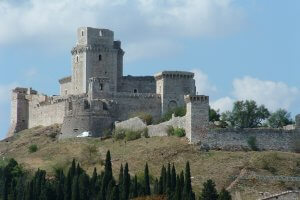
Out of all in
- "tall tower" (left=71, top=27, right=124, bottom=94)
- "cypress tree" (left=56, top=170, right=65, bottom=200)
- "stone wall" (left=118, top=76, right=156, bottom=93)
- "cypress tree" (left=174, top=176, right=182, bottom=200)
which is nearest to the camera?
"cypress tree" (left=174, top=176, right=182, bottom=200)

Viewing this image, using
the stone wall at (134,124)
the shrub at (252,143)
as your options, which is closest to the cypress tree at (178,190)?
the shrub at (252,143)

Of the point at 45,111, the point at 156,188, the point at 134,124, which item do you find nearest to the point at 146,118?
the point at 134,124

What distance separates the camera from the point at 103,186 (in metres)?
88.3

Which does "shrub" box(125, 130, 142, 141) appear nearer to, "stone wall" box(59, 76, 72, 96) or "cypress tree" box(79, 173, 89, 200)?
"stone wall" box(59, 76, 72, 96)

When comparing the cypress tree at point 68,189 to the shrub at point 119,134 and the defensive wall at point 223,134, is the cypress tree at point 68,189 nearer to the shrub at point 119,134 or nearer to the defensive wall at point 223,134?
the defensive wall at point 223,134

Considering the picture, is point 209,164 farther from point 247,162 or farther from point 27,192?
point 27,192

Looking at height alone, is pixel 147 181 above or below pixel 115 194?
above

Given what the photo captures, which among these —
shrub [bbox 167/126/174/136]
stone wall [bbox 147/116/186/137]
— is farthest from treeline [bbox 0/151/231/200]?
shrub [bbox 167/126/174/136]

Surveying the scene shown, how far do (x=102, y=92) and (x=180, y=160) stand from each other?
19.8 metres

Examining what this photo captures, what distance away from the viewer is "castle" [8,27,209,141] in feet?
375

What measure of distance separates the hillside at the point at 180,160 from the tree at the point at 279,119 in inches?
519

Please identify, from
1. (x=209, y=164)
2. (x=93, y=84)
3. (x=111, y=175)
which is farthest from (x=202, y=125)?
(x=93, y=84)

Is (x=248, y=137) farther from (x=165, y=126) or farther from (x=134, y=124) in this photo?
(x=134, y=124)

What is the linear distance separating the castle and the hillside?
11.0 ft
